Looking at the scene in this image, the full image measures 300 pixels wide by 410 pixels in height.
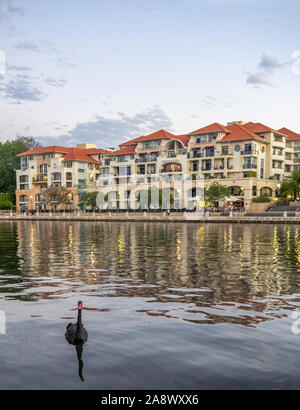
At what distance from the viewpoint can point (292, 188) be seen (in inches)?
2584

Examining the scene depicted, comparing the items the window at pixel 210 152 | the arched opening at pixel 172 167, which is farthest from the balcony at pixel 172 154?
the window at pixel 210 152

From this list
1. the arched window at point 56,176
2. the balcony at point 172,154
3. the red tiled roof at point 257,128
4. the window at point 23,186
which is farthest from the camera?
the window at point 23,186

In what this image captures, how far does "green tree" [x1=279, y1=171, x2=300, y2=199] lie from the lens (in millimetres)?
65562

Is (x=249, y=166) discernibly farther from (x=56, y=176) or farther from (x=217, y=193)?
(x=56, y=176)

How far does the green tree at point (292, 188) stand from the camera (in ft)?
215

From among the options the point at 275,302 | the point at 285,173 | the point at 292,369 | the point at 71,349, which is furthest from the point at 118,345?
the point at 285,173

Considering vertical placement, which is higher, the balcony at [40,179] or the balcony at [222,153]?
the balcony at [222,153]

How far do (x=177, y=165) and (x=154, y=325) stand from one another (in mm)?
73879

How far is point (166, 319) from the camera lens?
29.0ft

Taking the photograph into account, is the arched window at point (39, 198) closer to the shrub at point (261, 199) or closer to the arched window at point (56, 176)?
the arched window at point (56, 176)

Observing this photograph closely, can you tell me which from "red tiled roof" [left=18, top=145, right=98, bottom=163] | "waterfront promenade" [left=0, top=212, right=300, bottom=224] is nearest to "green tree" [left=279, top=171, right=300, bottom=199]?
"waterfront promenade" [left=0, top=212, right=300, bottom=224]

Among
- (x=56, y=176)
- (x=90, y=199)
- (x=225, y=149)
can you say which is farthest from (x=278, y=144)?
(x=56, y=176)
